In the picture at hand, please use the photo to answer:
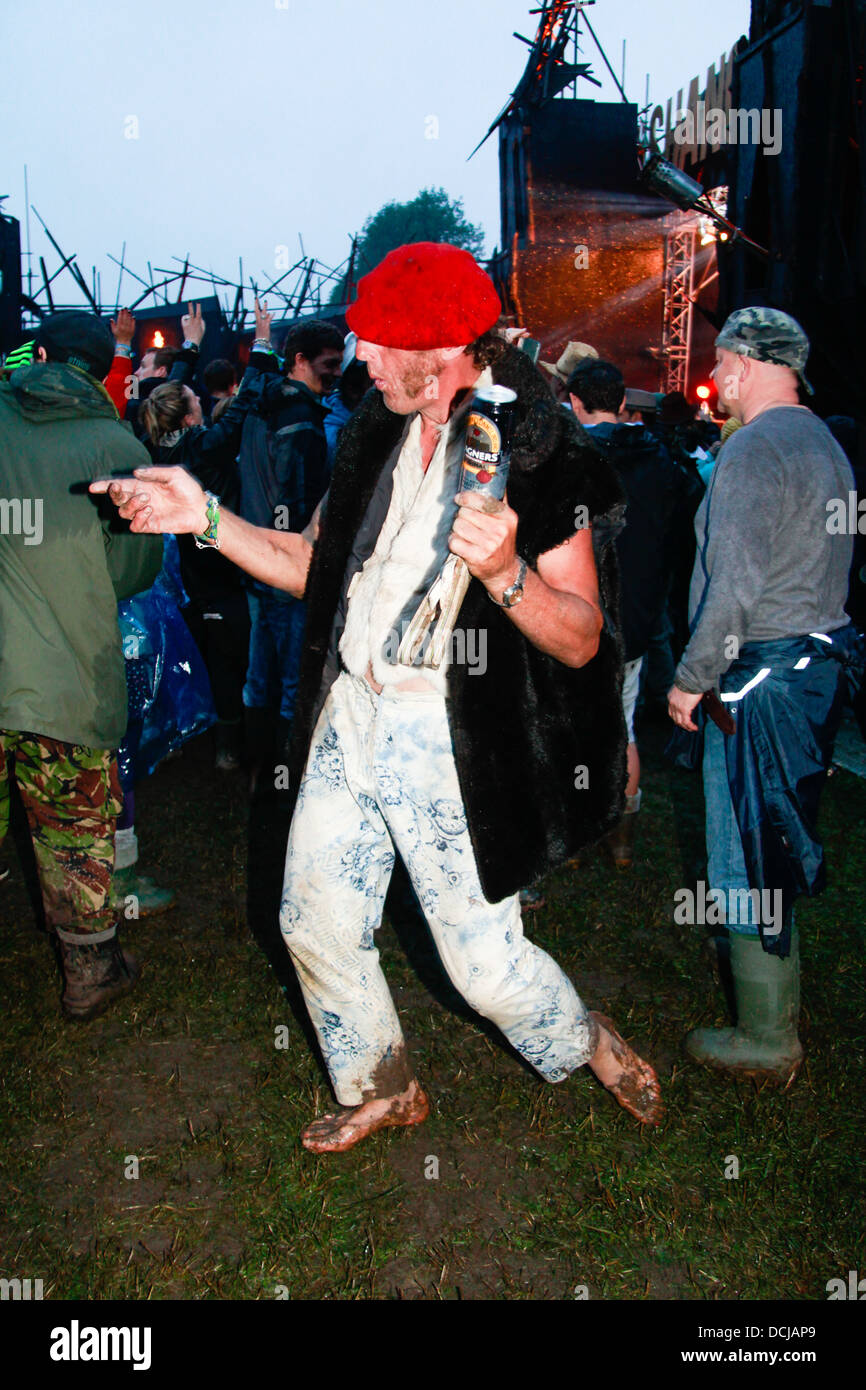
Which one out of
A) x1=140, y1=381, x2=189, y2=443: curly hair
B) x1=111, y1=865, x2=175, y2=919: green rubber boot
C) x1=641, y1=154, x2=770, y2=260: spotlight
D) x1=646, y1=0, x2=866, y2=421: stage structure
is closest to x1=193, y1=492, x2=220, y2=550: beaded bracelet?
x1=111, y1=865, x2=175, y2=919: green rubber boot

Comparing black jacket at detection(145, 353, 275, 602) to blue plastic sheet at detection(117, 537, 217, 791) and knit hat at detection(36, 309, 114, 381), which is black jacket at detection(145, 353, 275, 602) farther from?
knit hat at detection(36, 309, 114, 381)

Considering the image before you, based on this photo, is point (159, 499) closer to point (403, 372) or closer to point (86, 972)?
point (403, 372)

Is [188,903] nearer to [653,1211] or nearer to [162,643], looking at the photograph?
[162,643]

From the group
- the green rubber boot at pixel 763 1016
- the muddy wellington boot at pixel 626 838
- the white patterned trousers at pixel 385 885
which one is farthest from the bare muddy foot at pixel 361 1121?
the muddy wellington boot at pixel 626 838

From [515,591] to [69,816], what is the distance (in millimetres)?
2151

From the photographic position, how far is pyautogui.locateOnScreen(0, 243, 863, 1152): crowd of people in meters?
2.35

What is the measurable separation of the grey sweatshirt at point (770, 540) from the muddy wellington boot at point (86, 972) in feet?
7.65

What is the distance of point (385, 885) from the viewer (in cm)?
281

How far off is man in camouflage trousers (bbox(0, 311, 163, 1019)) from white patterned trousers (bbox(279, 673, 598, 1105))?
1.15m

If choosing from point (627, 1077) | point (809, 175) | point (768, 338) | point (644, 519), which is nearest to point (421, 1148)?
point (627, 1077)

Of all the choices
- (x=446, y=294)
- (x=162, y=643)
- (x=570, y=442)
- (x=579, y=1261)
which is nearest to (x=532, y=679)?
(x=570, y=442)

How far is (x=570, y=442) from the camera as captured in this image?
92.4 inches

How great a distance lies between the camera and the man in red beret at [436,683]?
2314 millimetres

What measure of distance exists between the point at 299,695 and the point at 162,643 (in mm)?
1793
